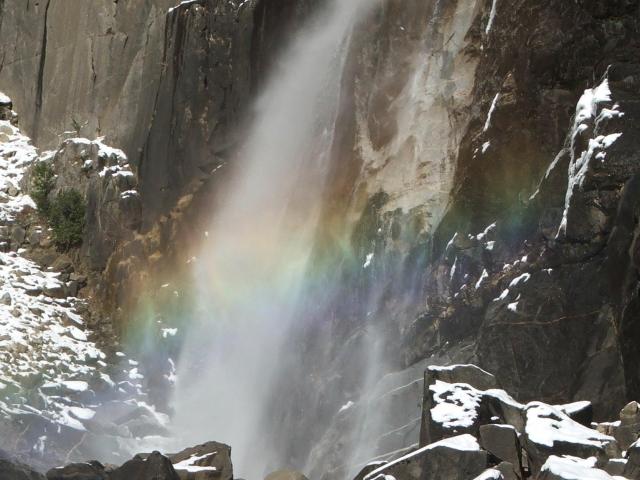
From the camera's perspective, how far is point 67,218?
2950 centimetres

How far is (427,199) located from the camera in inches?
782

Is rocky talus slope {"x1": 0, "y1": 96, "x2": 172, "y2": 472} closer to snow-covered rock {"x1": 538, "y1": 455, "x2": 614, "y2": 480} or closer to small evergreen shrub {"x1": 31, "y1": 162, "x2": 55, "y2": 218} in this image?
small evergreen shrub {"x1": 31, "y1": 162, "x2": 55, "y2": 218}

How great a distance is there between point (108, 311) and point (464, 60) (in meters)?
12.3

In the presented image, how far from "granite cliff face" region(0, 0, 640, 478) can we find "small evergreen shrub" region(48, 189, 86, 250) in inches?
50.2

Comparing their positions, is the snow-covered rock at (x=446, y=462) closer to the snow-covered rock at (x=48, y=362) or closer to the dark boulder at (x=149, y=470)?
the dark boulder at (x=149, y=470)

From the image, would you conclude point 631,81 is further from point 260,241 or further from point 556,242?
point 260,241

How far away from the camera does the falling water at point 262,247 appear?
76.5 ft

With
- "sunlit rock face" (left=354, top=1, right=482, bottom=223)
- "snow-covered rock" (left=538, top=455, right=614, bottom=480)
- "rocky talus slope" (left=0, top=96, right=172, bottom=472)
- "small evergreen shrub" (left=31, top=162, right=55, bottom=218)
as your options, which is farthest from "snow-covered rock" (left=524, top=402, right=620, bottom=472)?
"small evergreen shrub" (left=31, top=162, right=55, bottom=218)

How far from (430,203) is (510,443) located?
866cm

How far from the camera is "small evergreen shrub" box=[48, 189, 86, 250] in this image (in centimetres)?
2928

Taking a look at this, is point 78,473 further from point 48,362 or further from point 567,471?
point 48,362

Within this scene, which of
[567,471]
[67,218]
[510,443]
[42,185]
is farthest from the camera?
[42,185]

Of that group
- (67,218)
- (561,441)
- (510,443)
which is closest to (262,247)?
(67,218)

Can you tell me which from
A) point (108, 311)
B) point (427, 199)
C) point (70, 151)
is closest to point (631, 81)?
point (427, 199)
